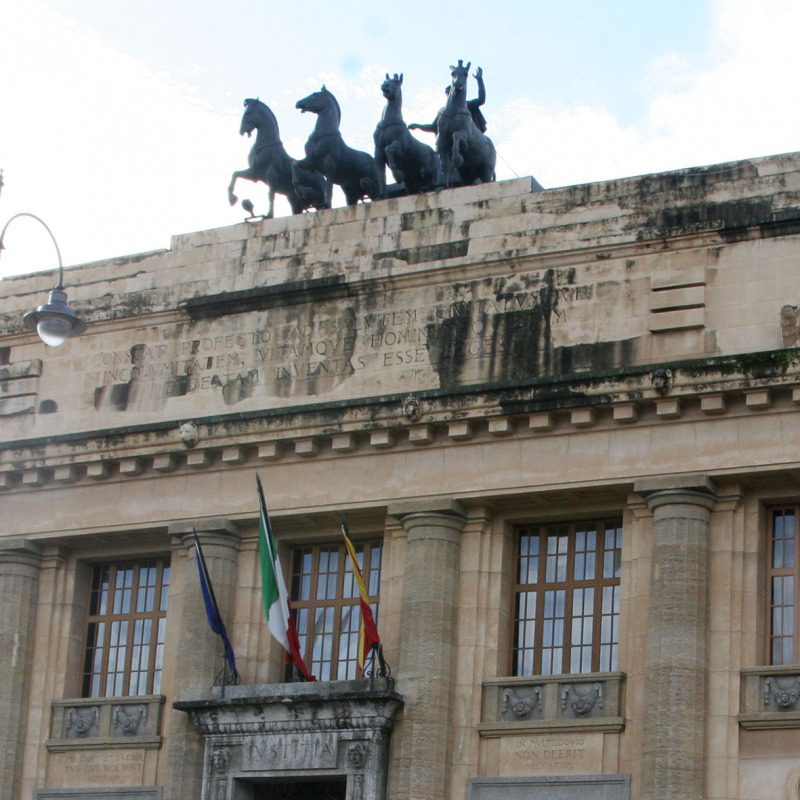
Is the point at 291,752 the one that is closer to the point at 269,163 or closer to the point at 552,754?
the point at 552,754

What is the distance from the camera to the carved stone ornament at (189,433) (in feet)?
110

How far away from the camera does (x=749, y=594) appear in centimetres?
2911

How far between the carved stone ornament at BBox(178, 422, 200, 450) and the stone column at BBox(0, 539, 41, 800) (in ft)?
13.3

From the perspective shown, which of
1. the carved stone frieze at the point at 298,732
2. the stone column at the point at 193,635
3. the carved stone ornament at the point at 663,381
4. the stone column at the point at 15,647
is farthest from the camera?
the stone column at the point at 15,647

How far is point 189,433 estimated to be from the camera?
3347 centimetres

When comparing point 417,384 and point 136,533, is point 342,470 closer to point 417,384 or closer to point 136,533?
point 417,384

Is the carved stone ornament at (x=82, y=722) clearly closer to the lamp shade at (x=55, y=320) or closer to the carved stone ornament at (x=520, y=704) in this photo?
the carved stone ornament at (x=520, y=704)

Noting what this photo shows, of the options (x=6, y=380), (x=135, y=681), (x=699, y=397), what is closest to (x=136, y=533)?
(x=135, y=681)

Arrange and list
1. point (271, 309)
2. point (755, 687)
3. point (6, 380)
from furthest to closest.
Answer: point (6, 380) → point (271, 309) → point (755, 687)

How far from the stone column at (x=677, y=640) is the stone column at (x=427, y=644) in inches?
132

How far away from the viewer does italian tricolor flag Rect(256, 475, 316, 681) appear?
3162 centimetres

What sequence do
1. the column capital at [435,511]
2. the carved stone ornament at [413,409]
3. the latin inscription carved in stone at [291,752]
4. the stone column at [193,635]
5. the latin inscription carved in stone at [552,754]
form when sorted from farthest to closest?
the stone column at [193,635], the carved stone ornament at [413,409], the column capital at [435,511], the latin inscription carved in stone at [291,752], the latin inscription carved in stone at [552,754]

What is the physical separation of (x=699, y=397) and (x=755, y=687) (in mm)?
4398

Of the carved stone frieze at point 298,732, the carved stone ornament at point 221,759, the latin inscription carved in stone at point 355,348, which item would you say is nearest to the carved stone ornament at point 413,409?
the latin inscription carved in stone at point 355,348
